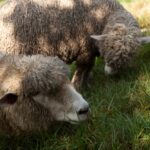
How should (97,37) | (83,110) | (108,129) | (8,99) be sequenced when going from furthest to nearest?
(97,37) < (108,129) < (8,99) < (83,110)

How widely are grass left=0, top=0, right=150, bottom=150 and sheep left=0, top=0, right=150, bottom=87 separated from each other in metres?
0.88

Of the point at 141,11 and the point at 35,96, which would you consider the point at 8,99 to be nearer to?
the point at 35,96

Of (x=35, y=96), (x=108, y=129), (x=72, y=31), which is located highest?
(x=72, y=31)

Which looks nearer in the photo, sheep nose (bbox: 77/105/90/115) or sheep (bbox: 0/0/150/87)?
sheep nose (bbox: 77/105/90/115)

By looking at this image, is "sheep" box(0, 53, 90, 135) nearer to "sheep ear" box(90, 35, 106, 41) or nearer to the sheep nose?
the sheep nose

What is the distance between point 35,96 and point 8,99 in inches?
10.4

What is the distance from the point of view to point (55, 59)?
4.48 metres

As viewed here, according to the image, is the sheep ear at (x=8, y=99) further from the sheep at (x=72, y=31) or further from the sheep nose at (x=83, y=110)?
the sheep at (x=72, y=31)

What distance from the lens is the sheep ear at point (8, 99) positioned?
4.13m

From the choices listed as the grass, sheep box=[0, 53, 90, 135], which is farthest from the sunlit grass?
sheep box=[0, 53, 90, 135]

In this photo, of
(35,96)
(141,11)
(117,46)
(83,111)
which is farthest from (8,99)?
(141,11)

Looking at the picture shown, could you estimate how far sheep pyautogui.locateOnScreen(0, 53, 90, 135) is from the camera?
4.08 metres

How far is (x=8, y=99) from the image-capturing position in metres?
4.19

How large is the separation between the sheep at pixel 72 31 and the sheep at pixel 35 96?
1.54 metres
